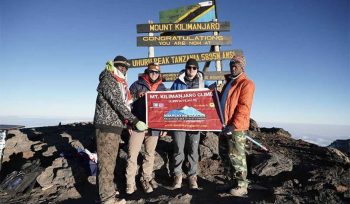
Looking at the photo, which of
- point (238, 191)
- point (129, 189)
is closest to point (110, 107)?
point (129, 189)

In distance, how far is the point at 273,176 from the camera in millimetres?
7227

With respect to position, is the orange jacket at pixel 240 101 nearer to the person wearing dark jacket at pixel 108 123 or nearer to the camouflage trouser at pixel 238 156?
the camouflage trouser at pixel 238 156

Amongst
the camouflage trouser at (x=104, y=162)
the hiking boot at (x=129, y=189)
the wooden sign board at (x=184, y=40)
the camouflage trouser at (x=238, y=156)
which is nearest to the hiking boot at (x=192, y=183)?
the camouflage trouser at (x=238, y=156)

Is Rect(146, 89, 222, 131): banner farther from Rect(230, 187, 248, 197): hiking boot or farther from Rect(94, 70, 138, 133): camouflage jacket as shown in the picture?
Rect(230, 187, 248, 197): hiking boot

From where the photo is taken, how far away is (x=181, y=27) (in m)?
12.3

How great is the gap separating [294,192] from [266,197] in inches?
26.2

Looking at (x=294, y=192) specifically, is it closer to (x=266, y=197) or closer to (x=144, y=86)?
(x=266, y=197)

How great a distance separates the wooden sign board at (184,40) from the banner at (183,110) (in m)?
5.58

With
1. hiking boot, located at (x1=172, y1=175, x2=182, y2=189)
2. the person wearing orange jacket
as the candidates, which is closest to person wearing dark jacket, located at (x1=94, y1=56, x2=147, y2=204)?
hiking boot, located at (x1=172, y1=175, x2=182, y2=189)

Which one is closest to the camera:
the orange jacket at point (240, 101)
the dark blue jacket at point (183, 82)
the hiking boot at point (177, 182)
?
the orange jacket at point (240, 101)

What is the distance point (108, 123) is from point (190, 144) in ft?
6.73

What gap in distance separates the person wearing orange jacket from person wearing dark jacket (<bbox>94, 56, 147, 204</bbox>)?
189 centimetres

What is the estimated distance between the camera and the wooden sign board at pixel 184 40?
39.2 ft

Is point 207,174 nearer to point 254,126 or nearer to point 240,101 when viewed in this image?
point 240,101
